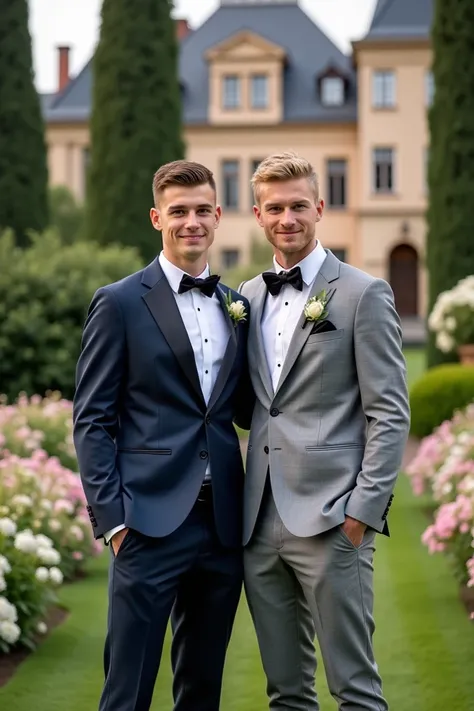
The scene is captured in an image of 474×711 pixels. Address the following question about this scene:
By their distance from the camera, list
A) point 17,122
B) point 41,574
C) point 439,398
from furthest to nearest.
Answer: point 17,122, point 439,398, point 41,574

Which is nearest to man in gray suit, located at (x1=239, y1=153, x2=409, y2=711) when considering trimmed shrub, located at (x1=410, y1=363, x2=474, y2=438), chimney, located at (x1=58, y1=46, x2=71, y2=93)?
trimmed shrub, located at (x1=410, y1=363, x2=474, y2=438)

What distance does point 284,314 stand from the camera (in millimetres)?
3748

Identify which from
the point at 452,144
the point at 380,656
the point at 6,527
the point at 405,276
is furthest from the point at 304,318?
the point at 405,276

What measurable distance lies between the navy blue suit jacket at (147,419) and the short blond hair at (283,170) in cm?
54

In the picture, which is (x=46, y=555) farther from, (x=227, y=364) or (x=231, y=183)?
(x=231, y=183)

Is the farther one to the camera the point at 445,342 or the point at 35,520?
the point at 445,342

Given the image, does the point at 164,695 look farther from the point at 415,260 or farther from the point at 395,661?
the point at 415,260

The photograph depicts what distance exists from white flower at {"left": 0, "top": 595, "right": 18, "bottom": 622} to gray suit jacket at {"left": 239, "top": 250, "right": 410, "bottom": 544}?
1.74 meters

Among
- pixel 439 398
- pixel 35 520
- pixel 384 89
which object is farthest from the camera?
pixel 384 89

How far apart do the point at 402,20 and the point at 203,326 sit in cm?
3325

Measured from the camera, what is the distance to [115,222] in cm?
1900

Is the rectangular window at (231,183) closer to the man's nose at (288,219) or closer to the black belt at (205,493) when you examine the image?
the man's nose at (288,219)

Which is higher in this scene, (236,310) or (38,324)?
(236,310)

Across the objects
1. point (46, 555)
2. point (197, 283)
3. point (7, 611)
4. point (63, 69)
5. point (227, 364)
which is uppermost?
point (63, 69)
